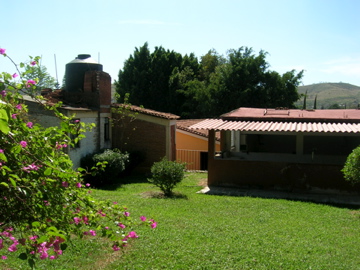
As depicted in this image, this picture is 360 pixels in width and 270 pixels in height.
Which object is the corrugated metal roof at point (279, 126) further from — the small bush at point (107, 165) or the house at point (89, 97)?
the house at point (89, 97)

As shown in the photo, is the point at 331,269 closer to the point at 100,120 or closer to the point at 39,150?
the point at 39,150

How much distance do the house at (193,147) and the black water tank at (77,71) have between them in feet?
25.6

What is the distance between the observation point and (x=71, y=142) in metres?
3.84

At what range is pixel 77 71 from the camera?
21.3 metres

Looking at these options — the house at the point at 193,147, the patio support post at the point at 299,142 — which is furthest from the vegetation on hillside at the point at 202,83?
the patio support post at the point at 299,142

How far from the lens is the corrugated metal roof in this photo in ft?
46.3

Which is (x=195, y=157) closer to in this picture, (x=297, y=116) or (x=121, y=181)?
(x=121, y=181)

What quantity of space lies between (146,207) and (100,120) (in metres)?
9.82

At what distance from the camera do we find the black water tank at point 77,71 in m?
21.2

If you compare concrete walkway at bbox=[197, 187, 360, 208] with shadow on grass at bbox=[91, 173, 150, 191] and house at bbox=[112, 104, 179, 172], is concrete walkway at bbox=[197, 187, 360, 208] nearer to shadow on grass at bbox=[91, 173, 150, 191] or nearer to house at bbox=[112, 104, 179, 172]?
shadow on grass at bbox=[91, 173, 150, 191]

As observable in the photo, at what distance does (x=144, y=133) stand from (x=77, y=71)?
533cm

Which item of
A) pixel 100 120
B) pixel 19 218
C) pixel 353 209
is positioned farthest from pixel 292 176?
pixel 19 218

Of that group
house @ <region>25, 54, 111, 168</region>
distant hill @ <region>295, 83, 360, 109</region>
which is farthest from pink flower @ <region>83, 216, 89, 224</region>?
distant hill @ <region>295, 83, 360, 109</region>

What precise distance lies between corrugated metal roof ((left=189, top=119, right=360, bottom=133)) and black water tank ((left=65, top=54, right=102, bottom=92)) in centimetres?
878
